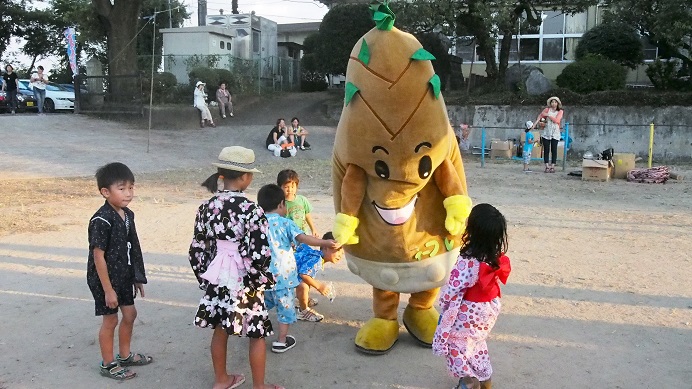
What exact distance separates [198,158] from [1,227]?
781cm

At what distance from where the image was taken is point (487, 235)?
3363 millimetres

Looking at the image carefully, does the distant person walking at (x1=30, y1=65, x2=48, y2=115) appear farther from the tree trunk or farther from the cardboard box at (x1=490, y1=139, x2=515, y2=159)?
the cardboard box at (x1=490, y1=139, x2=515, y2=159)

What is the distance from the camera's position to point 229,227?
3.44m

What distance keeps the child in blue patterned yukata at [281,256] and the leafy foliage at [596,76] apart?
16920 mm

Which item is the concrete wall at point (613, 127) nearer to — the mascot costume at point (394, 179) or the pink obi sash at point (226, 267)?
the mascot costume at point (394, 179)

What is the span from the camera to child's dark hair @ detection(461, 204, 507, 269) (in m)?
3.37

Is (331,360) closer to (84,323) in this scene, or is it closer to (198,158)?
(84,323)

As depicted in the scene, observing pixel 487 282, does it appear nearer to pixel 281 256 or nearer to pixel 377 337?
pixel 377 337

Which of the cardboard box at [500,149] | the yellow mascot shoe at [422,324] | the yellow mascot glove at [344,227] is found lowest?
the yellow mascot shoe at [422,324]

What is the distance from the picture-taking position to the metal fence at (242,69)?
23406 millimetres

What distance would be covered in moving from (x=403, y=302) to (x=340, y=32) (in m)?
18.7

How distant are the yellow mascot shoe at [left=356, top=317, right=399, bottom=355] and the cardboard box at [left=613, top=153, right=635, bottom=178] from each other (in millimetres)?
9985

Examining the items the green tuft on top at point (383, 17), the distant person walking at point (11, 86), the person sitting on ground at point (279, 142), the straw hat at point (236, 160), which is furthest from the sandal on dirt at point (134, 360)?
the distant person walking at point (11, 86)

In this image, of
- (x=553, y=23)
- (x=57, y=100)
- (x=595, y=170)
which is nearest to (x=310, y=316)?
(x=595, y=170)
